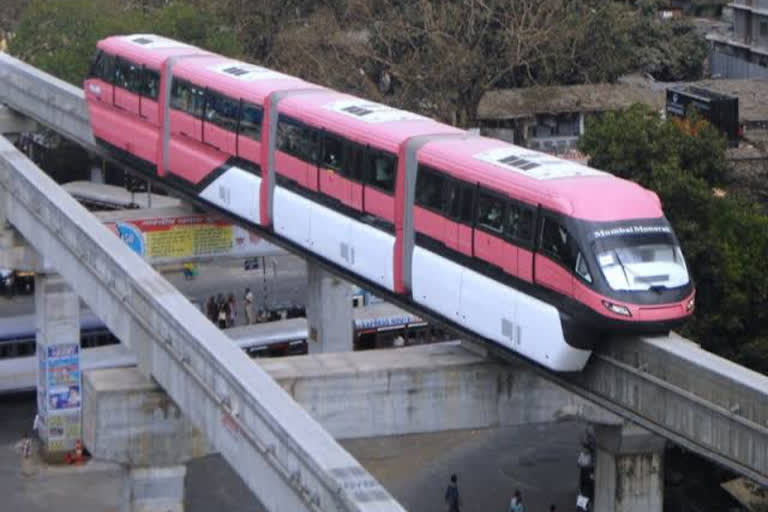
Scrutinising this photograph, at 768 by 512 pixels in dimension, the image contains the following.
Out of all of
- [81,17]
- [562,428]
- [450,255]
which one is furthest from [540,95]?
[450,255]

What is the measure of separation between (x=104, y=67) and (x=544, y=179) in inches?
696

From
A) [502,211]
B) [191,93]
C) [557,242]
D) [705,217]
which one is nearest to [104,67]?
[191,93]

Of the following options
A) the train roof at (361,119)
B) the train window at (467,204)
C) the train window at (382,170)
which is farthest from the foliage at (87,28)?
the train window at (467,204)

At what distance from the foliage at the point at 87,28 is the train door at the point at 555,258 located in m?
34.9

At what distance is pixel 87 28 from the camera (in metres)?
59.3

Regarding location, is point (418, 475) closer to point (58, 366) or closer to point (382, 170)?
point (58, 366)

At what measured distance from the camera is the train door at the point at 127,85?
37.3 m

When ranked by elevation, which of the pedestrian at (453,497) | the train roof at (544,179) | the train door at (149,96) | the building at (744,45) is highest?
the train roof at (544,179)

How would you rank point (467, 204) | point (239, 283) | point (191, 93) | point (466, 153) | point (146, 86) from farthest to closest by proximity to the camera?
point (239, 283), point (146, 86), point (191, 93), point (466, 153), point (467, 204)

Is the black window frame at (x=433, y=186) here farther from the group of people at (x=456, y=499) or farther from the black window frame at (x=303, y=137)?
the group of people at (x=456, y=499)

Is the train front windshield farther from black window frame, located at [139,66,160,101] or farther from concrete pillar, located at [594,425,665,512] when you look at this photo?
black window frame, located at [139,66,160,101]

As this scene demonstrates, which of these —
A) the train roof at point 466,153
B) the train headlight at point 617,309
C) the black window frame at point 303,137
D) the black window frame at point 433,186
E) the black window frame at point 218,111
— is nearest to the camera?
the train headlight at point 617,309

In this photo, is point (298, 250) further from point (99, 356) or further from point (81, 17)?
point (81, 17)

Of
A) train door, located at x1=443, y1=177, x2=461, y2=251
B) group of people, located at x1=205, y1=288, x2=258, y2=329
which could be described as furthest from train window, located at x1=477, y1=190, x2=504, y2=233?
group of people, located at x1=205, y1=288, x2=258, y2=329
